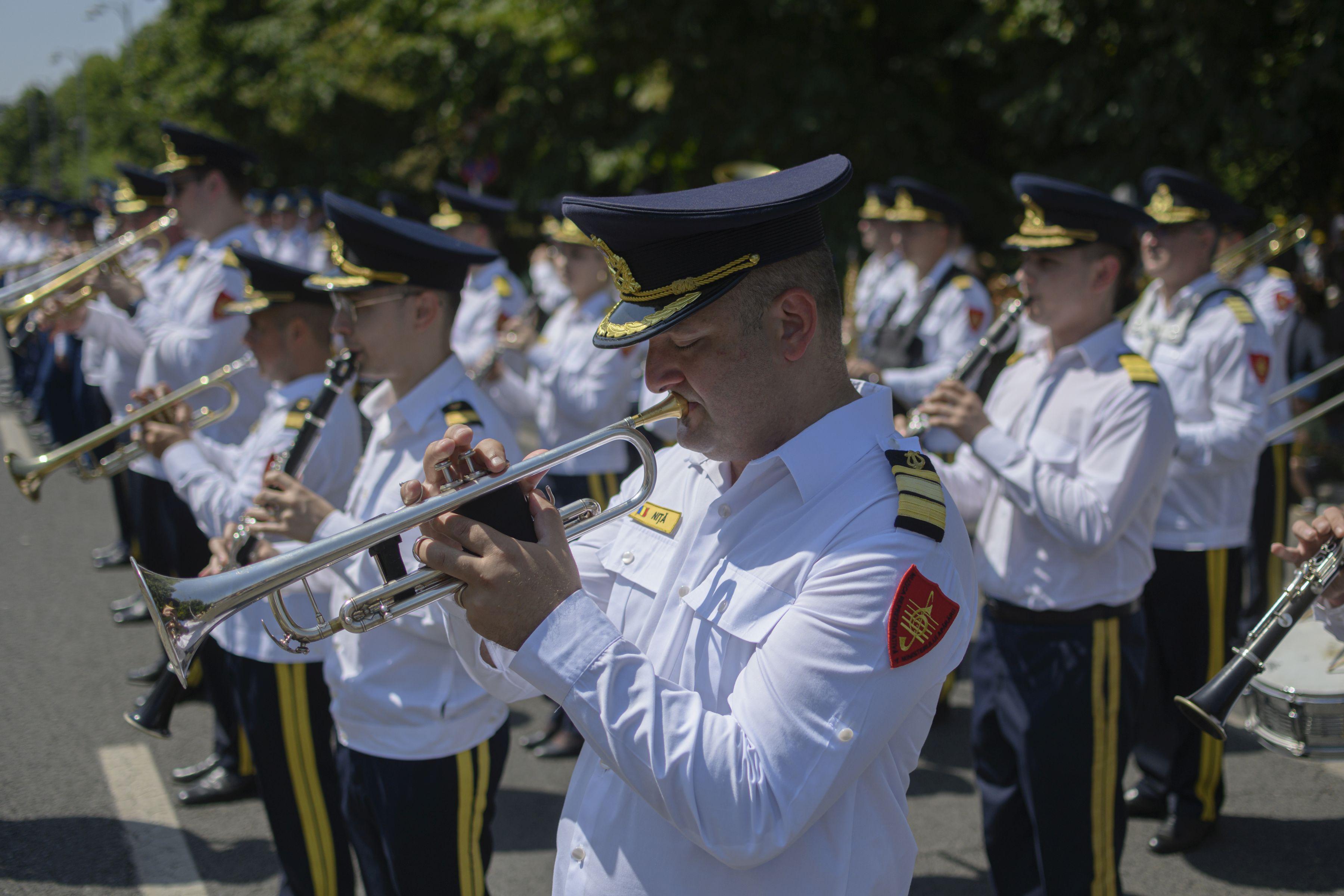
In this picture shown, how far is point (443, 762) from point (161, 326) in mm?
3470

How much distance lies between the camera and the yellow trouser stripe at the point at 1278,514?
19.9ft

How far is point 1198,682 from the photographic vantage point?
426 centimetres

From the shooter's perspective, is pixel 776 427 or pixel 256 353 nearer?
pixel 776 427

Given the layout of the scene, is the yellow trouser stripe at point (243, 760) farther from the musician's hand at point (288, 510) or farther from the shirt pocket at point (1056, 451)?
the shirt pocket at point (1056, 451)

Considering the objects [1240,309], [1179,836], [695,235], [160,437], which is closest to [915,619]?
[695,235]

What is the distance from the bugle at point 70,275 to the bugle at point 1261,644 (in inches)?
207

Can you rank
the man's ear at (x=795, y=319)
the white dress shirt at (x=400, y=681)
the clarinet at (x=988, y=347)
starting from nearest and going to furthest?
the man's ear at (x=795, y=319)
the white dress shirt at (x=400, y=681)
the clarinet at (x=988, y=347)

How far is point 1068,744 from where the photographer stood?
3.10m

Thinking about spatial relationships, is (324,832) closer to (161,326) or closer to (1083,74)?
(161,326)

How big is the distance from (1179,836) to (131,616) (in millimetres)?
5663

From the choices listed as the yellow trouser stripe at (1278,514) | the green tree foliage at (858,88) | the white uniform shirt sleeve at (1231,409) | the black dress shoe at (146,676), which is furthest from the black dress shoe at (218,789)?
the green tree foliage at (858,88)

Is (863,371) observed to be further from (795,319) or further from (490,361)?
(795,319)

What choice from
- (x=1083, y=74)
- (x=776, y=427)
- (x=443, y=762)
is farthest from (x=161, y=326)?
(x=1083, y=74)

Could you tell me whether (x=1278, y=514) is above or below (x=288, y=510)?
below
